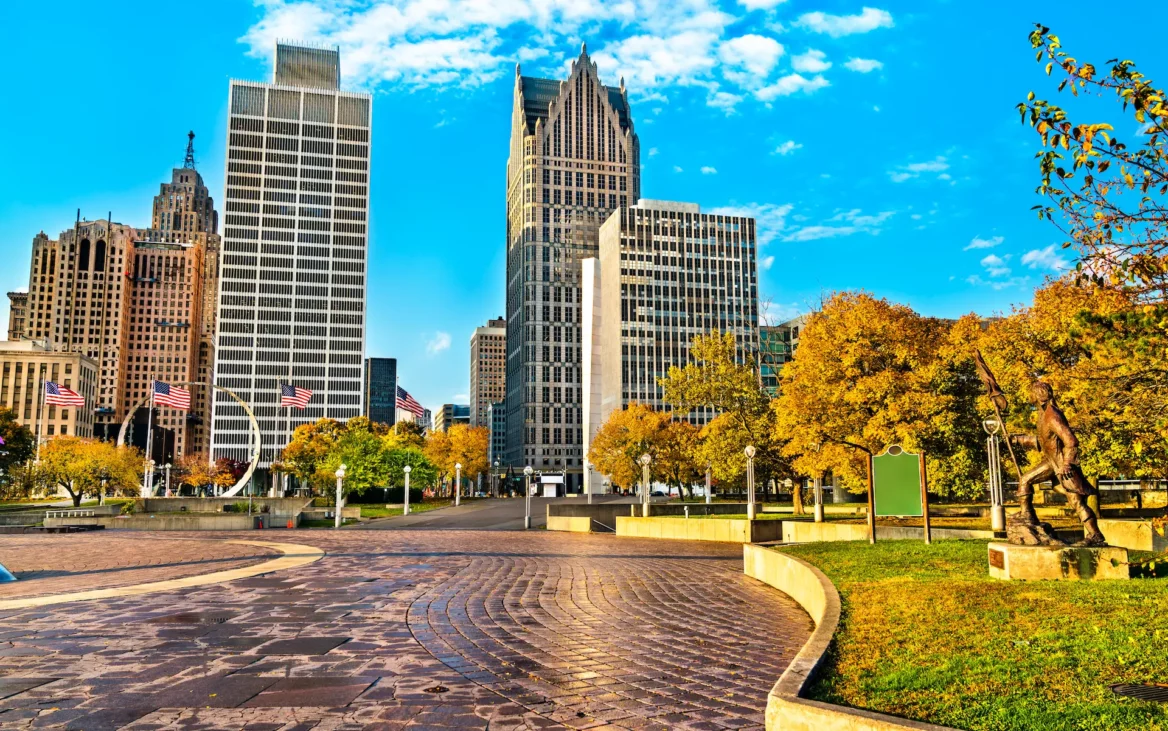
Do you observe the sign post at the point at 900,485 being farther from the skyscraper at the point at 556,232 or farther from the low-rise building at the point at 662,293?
the skyscraper at the point at 556,232

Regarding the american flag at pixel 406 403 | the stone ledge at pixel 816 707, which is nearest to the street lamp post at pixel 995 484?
the stone ledge at pixel 816 707

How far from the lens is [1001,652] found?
279 inches

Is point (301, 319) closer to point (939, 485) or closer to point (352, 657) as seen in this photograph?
point (939, 485)

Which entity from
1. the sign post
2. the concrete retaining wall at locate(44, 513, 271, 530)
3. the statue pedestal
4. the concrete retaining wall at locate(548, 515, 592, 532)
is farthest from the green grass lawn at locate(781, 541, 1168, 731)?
the concrete retaining wall at locate(44, 513, 271, 530)

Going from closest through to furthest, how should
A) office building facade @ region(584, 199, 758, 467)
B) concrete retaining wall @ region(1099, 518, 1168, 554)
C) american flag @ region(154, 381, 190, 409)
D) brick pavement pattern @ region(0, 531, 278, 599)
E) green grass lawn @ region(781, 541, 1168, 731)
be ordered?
green grass lawn @ region(781, 541, 1168, 731)
brick pavement pattern @ region(0, 531, 278, 599)
concrete retaining wall @ region(1099, 518, 1168, 554)
american flag @ region(154, 381, 190, 409)
office building facade @ region(584, 199, 758, 467)

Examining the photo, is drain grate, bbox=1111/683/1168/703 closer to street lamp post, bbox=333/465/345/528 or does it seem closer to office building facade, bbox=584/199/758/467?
street lamp post, bbox=333/465/345/528

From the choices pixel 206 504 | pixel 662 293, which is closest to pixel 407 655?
pixel 206 504

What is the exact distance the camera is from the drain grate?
18.2ft

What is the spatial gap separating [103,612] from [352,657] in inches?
221

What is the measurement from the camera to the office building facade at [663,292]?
14450 centimetres

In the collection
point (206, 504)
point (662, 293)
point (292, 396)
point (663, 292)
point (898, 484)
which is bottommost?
point (206, 504)

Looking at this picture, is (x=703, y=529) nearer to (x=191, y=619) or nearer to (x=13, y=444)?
(x=191, y=619)

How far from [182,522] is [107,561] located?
21.8 meters

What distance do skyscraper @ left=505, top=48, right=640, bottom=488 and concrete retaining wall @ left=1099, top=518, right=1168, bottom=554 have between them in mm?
140552
